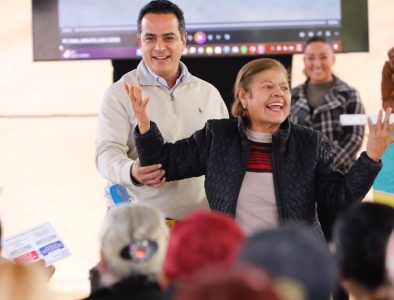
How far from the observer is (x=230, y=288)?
871 millimetres

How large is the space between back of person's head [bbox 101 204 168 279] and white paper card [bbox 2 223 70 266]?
27.7 inches

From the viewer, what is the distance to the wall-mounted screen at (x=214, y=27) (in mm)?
4305

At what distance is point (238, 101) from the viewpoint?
2.62m

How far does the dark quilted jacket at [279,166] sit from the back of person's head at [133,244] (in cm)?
78

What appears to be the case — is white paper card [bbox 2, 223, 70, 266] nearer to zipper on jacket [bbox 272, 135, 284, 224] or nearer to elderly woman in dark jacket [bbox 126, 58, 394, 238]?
elderly woman in dark jacket [bbox 126, 58, 394, 238]

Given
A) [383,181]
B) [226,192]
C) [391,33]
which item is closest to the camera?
[226,192]

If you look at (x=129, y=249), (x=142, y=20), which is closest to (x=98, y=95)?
(x=142, y=20)

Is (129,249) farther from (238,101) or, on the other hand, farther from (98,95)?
(98,95)

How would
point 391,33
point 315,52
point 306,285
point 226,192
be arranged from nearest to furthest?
point 306,285 < point 226,192 < point 315,52 < point 391,33

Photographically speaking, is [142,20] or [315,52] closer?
[142,20]

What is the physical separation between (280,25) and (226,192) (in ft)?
7.11

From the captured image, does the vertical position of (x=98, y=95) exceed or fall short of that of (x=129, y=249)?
it exceeds it

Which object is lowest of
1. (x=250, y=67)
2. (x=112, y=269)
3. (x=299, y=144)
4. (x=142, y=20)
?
(x=112, y=269)

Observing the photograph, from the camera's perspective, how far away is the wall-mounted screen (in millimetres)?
4305
